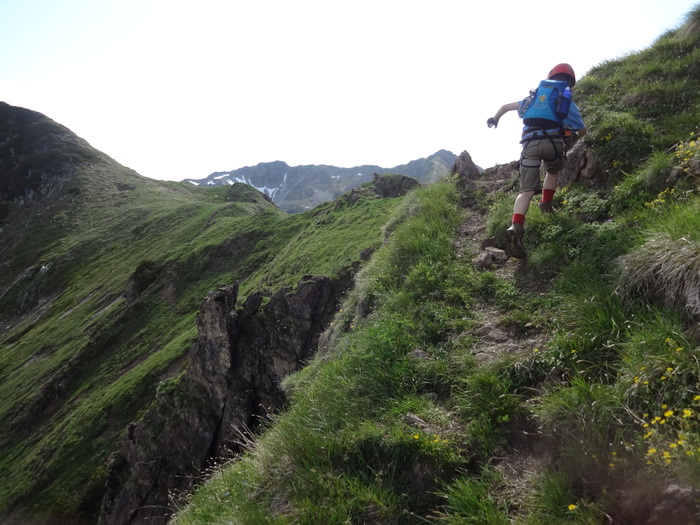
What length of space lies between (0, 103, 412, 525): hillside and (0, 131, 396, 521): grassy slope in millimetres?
201

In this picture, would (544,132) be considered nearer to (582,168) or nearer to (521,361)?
(582,168)

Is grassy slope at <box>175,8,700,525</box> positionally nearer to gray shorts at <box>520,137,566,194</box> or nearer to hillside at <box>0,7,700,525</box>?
hillside at <box>0,7,700,525</box>

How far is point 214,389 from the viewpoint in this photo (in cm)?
3222

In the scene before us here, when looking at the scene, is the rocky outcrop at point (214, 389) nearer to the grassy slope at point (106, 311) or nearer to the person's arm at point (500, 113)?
the grassy slope at point (106, 311)

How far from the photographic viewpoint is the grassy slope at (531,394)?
330cm

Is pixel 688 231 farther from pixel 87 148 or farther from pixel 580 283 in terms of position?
pixel 87 148

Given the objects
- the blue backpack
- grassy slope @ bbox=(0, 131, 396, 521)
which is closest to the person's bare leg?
the blue backpack

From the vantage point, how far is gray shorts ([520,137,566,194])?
745 cm

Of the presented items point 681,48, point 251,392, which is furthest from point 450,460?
point 251,392

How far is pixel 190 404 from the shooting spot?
3225 centimetres

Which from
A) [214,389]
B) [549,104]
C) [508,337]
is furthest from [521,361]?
[214,389]

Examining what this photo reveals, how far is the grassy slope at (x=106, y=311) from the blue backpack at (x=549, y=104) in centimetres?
3022

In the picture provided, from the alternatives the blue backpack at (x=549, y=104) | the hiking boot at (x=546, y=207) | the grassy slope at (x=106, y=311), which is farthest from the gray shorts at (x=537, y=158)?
the grassy slope at (x=106, y=311)

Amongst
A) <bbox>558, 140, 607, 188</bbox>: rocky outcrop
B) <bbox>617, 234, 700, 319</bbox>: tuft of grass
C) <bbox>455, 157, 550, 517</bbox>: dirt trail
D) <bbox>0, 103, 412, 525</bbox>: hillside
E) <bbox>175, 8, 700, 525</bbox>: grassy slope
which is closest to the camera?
<bbox>175, 8, 700, 525</bbox>: grassy slope
